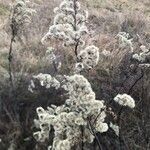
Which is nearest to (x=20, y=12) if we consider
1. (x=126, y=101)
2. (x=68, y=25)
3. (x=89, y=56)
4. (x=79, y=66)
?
(x=68, y=25)

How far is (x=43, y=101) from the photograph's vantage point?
250 inches

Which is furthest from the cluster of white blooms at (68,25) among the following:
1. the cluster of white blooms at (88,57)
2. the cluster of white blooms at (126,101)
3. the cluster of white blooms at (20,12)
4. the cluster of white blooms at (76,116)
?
the cluster of white blooms at (20,12)

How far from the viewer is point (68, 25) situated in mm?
4801

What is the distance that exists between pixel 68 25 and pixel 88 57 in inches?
14.7

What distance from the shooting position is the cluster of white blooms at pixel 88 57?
4.63 m

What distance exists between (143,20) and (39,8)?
224 centimetres

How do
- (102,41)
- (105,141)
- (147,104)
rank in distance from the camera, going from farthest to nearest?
(102,41)
(147,104)
(105,141)

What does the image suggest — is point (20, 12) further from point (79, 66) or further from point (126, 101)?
point (126, 101)

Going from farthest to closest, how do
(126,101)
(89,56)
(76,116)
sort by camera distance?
(89,56) → (126,101) → (76,116)

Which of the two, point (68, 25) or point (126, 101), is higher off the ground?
point (68, 25)

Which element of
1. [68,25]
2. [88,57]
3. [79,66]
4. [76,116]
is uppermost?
[68,25]

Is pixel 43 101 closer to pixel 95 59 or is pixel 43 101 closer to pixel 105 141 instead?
pixel 105 141

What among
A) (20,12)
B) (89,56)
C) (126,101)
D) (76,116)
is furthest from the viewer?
(20,12)

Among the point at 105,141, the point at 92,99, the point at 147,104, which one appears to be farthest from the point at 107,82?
the point at 92,99
